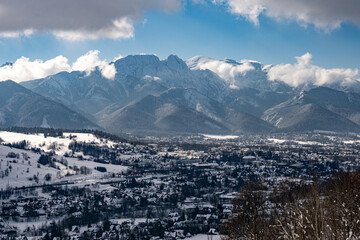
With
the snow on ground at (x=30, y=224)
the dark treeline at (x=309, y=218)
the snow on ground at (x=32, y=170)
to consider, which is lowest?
the snow on ground at (x=30, y=224)

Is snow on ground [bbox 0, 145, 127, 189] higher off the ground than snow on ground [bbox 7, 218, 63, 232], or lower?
higher

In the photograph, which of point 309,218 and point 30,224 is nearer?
point 309,218

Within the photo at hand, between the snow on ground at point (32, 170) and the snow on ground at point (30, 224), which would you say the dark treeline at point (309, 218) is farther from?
the snow on ground at point (32, 170)

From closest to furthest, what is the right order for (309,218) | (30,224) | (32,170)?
1. (309,218)
2. (30,224)
3. (32,170)

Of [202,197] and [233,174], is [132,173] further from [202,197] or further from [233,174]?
[202,197]

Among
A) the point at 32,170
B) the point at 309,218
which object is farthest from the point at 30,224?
the point at 309,218

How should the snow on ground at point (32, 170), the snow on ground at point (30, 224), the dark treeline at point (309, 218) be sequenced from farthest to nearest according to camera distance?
the snow on ground at point (32, 170), the snow on ground at point (30, 224), the dark treeline at point (309, 218)

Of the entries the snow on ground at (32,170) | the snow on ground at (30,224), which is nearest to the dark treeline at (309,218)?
the snow on ground at (30,224)

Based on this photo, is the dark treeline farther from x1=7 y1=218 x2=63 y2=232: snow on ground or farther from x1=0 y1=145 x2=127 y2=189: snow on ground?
x1=0 y1=145 x2=127 y2=189: snow on ground

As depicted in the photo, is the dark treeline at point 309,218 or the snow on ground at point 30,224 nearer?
the dark treeline at point 309,218

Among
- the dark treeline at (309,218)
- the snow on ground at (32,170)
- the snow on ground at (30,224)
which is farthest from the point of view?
the snow on ground at (32,170)

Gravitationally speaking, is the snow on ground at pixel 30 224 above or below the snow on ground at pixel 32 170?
below

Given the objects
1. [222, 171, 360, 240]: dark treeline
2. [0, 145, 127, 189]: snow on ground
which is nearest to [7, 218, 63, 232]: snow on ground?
[0, 145, 127, 189]: snow on ground

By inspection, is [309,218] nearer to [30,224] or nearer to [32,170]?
[30,224]
